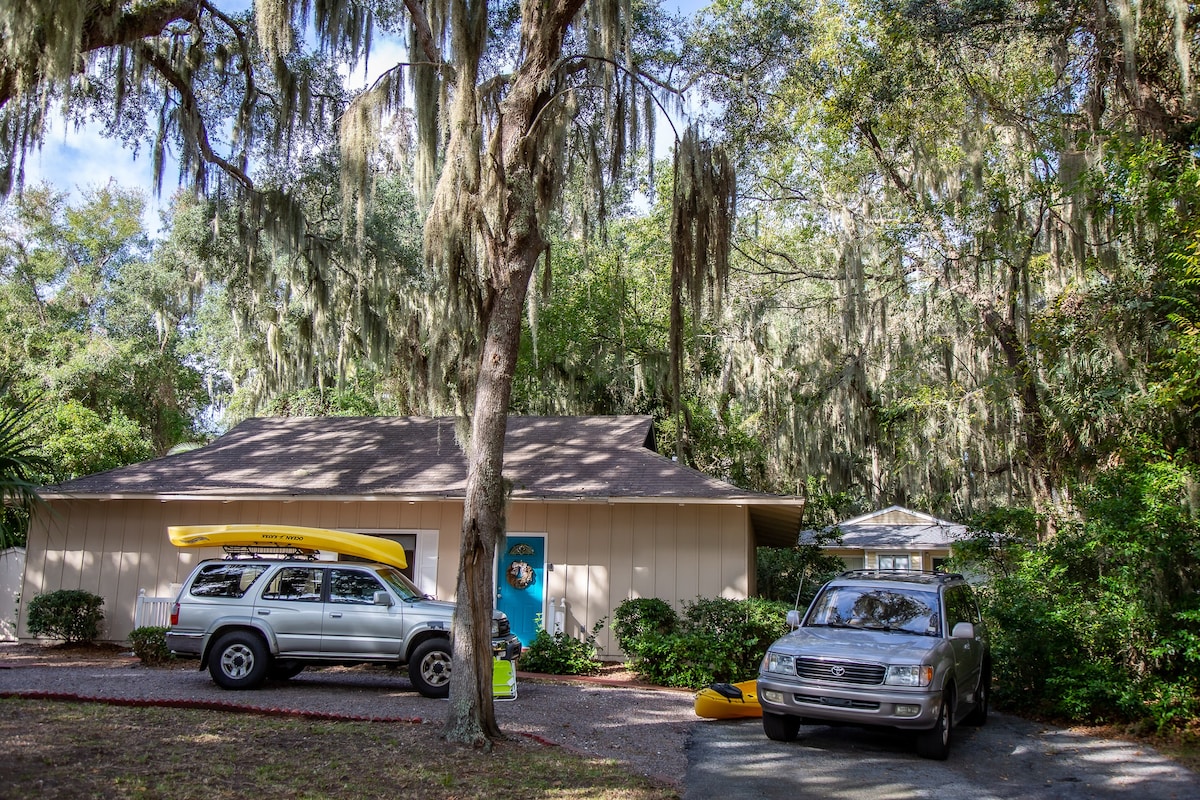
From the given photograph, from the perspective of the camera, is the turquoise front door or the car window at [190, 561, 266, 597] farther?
the turquoise front door

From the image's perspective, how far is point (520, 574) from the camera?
13.8 m

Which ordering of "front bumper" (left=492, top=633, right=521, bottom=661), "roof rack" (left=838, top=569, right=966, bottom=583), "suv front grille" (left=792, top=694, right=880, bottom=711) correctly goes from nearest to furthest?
"suv front grille" (left=792, top=694, right=880, bottom=711) < "roof rack" (left=838, top=569, right=966, bottom=583) < "front bumper" (left=492, top=633, right=521, bottom=661)

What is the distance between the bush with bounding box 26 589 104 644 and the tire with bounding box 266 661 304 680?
16.4 ft

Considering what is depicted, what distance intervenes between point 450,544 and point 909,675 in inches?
328

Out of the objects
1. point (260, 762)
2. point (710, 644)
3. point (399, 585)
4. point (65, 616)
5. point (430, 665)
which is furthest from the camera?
point (65, 616)

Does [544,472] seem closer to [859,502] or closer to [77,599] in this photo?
[77,599]

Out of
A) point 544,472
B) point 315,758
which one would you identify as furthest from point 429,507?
point 315,758

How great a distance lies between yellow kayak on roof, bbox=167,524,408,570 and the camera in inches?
425

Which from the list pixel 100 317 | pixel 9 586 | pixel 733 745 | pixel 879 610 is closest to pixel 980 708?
pixel 879 610

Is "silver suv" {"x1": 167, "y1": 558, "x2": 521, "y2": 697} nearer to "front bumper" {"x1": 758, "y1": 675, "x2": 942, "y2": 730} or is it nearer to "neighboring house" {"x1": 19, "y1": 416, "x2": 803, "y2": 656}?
"neighboring house" {"x1": 19, "y1": 416, "x2": 803, "y2": 656}

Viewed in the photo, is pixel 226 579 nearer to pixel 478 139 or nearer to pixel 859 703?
pixel 478 139

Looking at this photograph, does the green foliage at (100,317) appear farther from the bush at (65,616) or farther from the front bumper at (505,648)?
the front bumper at (505,648)

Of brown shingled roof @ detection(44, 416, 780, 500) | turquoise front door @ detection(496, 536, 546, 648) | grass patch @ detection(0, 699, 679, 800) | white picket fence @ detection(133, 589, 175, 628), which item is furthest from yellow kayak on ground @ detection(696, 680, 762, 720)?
white picket fence @ detection(133, 589, 175, 628)

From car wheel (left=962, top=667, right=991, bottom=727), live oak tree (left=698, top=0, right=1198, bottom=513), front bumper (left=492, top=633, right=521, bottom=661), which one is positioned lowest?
car wheel (left=962, top=667, right=991, bottom=727)
